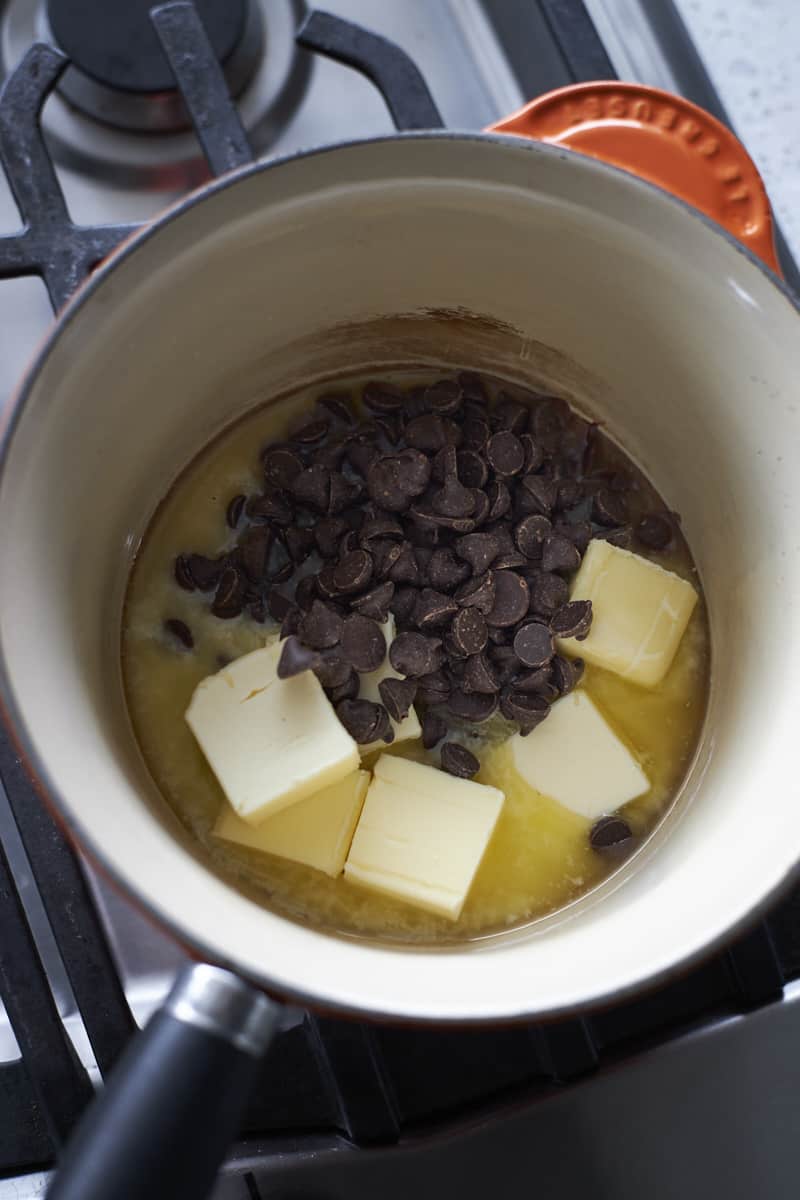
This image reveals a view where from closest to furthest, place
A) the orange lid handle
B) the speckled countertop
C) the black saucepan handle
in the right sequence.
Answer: the black saucepan handle
the orange lid handle
the speckled countertop

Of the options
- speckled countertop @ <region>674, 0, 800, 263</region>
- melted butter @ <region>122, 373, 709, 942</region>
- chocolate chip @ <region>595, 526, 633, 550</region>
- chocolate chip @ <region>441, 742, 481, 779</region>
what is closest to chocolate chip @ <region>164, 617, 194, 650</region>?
melted butter @ <region>122, 373, 709, 942</region>

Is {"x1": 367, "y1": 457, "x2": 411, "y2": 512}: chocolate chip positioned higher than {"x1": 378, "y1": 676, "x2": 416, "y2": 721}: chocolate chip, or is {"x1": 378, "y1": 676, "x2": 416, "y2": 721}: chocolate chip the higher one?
{"x1": 367, "y1": 457, "x2": 411, "y2": 512}: chocolate chip

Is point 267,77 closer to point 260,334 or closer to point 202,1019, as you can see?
point 260,334

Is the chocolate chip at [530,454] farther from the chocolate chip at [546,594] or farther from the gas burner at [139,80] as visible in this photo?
the gas burner at [139,80]

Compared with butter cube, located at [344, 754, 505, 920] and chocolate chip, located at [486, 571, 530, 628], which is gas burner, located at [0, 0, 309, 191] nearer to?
chocolate chip, located at [486, 571, 530, 628]

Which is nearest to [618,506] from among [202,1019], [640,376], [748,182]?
[640,376]
